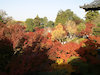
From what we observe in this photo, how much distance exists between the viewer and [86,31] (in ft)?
101


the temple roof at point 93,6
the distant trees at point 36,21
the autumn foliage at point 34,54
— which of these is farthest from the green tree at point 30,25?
the temple roof at point 93,6

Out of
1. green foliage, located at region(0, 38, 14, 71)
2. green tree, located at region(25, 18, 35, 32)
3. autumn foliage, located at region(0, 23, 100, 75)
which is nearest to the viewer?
autumn foliage, located at region(0, 23, 100, 75)

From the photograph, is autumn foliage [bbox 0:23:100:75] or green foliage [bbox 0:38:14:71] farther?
green foliage [bbox 0:38:14:71]

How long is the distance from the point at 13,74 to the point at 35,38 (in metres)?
7.62

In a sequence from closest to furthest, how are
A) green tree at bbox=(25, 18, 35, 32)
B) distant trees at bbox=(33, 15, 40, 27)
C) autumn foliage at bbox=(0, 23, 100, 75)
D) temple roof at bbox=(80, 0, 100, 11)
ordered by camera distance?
1. temple roof at bbox=(80, 0, 100, 11)
2. autumn foliage at bbox=(0, 23, 100, 75)
3. distant trees at bbox=(33, 15, 40, 27)
4. green tree at bbox=(25, 18, 35, 32)

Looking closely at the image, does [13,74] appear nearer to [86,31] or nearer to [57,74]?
[57,74]

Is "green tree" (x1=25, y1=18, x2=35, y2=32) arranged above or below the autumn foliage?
above

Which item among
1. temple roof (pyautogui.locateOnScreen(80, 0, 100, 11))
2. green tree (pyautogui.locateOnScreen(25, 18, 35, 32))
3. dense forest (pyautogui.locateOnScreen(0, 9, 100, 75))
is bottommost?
dense forest (pyautogui.locateOnScreen(0, 9, 100, 75))

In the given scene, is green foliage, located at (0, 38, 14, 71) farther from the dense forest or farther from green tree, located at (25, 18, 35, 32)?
green tree, located at (25, 18, 35, 32)

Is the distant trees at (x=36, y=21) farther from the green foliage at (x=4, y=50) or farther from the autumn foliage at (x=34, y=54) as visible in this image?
the green foliage at (x=4, y=50)

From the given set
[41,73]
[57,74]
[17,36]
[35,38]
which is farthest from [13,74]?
[35,38]

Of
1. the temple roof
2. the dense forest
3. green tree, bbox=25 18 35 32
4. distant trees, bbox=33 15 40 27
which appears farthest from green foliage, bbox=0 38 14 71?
green tree, bbox=25 18 35 32

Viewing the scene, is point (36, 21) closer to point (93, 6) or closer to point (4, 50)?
point (4, 50)

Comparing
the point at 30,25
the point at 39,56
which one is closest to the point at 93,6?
the point at 39,56
